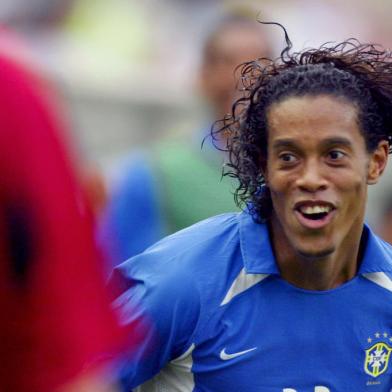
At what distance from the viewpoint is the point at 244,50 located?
5.88 metres

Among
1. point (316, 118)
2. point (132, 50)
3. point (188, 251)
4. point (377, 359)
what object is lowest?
point (377, 359)

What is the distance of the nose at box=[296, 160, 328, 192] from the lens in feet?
12.9

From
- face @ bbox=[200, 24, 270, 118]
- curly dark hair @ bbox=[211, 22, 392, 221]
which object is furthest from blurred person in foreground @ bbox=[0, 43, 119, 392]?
face @ bbox=[200, 24, 270, 118]

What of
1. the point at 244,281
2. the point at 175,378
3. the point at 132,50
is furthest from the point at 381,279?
the point at 132,50

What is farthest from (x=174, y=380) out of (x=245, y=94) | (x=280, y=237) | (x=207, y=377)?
(x=245, y=94)

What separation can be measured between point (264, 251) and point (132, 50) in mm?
5061

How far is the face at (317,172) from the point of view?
394cm

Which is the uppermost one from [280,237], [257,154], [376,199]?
[257,154]

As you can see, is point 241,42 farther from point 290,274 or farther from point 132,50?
point 132,50

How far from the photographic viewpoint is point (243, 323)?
3959 millimetres

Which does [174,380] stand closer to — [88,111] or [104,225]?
[104,225]

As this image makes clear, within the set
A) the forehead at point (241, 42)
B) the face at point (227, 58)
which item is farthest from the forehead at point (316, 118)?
the forehead at point (241, 42)

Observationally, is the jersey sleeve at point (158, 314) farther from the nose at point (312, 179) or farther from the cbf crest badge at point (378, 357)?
the cbf crest badge at point (378, 357)

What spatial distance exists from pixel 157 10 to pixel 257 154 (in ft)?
15.9
